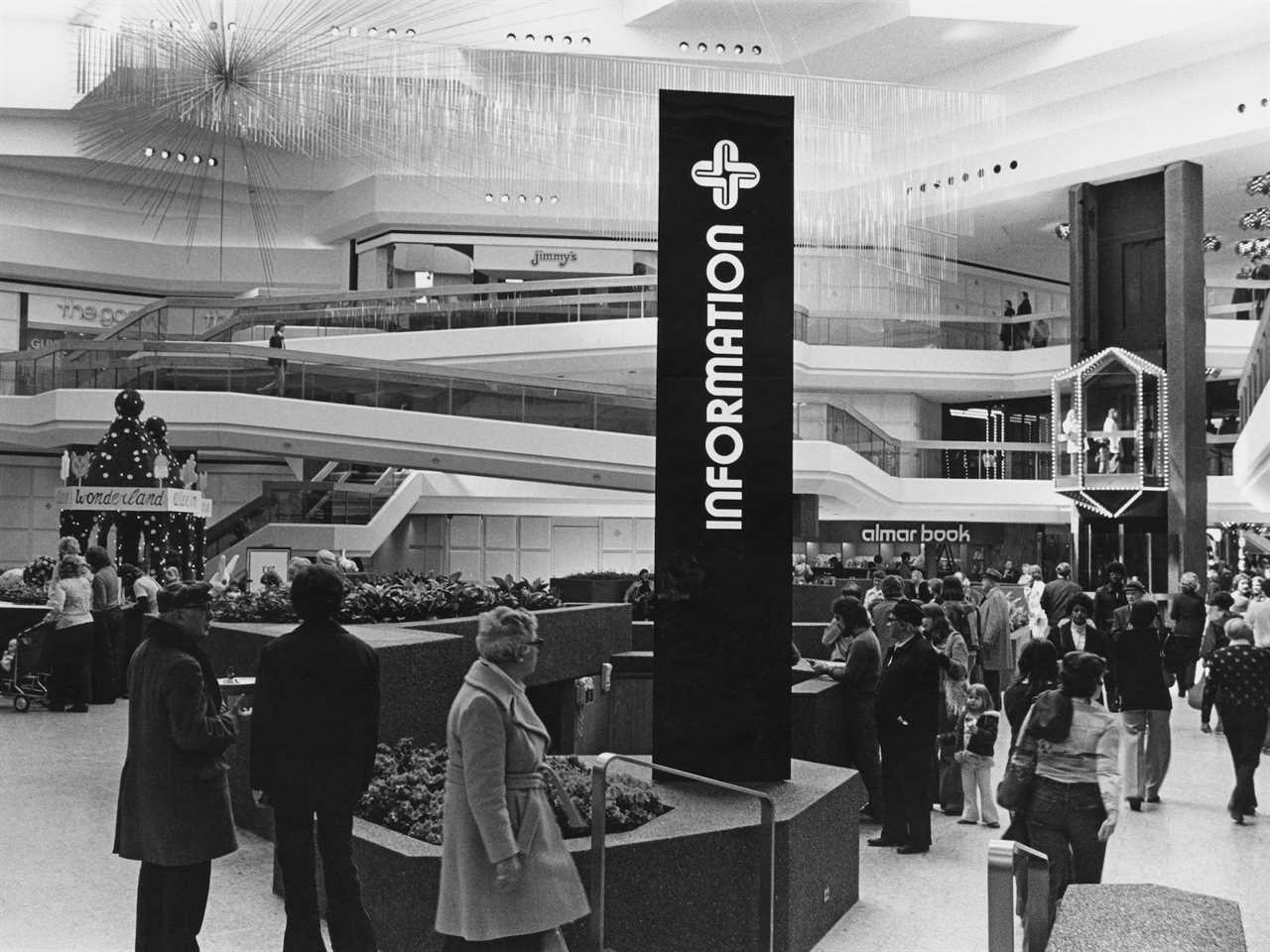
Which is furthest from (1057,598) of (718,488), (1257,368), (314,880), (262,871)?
(314,880)

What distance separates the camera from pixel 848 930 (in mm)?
5922

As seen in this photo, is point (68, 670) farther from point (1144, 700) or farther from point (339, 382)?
point (339, 382)

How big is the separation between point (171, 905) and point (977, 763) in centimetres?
521

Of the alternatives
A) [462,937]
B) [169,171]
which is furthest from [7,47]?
[462,937]

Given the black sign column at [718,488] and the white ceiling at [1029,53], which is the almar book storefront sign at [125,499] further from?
the black sign column at [718,488]

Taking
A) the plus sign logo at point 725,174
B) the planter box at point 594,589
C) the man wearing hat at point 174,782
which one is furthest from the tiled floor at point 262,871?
the planter box at point 594,589

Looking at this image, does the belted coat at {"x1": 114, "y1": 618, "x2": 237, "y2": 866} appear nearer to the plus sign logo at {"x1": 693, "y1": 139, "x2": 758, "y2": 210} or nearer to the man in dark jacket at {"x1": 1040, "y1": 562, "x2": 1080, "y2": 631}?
the plus sign logo at {"x1": 693, "y1": 139, "x2": 758, "y2": 210}

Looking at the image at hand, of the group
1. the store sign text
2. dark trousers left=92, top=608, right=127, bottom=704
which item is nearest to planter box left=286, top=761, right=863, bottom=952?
dark trousers left=92, top=608, right=127, bottom=704

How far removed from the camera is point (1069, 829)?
17.0 ft

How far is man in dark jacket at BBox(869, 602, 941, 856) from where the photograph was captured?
740cm

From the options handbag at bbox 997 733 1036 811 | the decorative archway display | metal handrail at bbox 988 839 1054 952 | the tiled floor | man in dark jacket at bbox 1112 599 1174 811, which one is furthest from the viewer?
the decorative archway display

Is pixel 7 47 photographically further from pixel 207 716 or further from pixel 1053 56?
pixel 207 716

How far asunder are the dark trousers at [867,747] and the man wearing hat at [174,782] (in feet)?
15.2

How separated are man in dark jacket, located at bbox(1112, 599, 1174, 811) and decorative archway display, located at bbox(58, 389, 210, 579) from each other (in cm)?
1063
